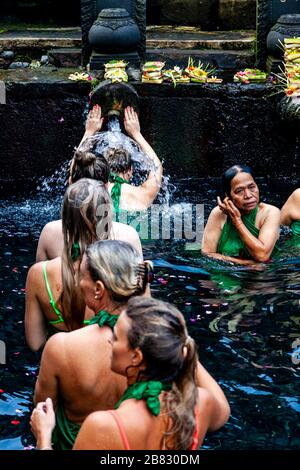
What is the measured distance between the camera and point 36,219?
874 centimetres

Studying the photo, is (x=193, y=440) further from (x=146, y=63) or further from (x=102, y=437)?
(x=146, y=63)

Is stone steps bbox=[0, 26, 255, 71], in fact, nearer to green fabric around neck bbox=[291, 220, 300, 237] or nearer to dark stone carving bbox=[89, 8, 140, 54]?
dark stone carving bbox=[89, 8, 140, 54]

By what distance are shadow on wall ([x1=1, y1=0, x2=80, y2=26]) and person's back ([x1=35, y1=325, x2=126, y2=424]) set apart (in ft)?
29.9

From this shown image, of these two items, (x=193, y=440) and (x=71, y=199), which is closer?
(x=193, y=440)

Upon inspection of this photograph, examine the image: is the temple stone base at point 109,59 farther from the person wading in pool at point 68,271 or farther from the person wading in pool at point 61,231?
the person wading in pool at point 68,271

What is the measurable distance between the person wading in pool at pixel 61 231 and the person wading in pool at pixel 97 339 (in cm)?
103

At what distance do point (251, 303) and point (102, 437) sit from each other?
3.41m

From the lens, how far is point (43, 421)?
371 centimetres

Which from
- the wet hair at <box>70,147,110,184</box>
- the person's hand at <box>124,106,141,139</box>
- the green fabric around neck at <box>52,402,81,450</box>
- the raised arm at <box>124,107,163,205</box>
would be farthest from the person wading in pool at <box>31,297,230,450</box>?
the person's hand at <box>124,106,141,139</box>

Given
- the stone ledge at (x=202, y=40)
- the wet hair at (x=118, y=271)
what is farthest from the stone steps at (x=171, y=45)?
the wet hair at (x=118, y=271)

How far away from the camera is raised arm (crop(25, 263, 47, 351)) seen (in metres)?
4.78

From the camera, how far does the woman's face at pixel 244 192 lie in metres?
6.93

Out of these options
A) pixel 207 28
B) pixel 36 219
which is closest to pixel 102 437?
pixel 36 219

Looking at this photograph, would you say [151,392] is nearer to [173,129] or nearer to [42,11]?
[173,129]
